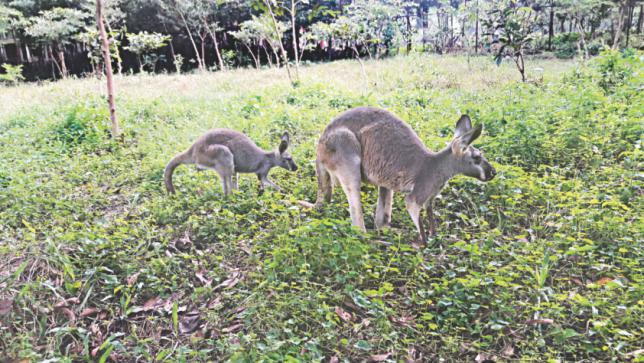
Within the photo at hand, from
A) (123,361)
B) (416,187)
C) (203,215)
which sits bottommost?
(123,361)

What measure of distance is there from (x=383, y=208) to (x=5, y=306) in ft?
11.3

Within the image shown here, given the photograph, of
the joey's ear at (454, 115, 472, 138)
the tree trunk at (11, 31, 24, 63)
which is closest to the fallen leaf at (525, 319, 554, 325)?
the joey's ear at (454, 115, 472, 138)

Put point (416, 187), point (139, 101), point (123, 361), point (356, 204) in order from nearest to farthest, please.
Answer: point (123, 361) < point (416, 187) < point (356, 204) < point (139, 101)

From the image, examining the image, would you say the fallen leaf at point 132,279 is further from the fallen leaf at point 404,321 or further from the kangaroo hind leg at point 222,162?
the fallen leaf at point 404,321

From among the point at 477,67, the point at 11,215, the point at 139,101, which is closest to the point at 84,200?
the point at 11,215

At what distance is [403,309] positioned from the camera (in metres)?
3.76

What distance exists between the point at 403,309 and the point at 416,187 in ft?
3.85

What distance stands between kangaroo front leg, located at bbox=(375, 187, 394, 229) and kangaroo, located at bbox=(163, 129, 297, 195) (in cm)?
155

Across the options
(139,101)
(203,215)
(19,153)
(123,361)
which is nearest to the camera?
(123,361)

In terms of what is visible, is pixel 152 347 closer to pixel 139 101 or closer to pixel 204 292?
pixel 204 292

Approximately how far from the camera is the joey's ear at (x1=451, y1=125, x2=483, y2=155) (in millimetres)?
3988

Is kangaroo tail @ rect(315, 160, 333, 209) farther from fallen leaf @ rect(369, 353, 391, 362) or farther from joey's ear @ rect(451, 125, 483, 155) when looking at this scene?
fallen leaf @ rect(369, 353, 391, 362)

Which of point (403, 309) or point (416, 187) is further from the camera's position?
point (416, 187)

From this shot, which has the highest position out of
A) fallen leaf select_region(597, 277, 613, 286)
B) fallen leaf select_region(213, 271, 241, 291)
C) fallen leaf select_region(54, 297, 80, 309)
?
fallen leaf select_region(54, 297, 80, 309)
